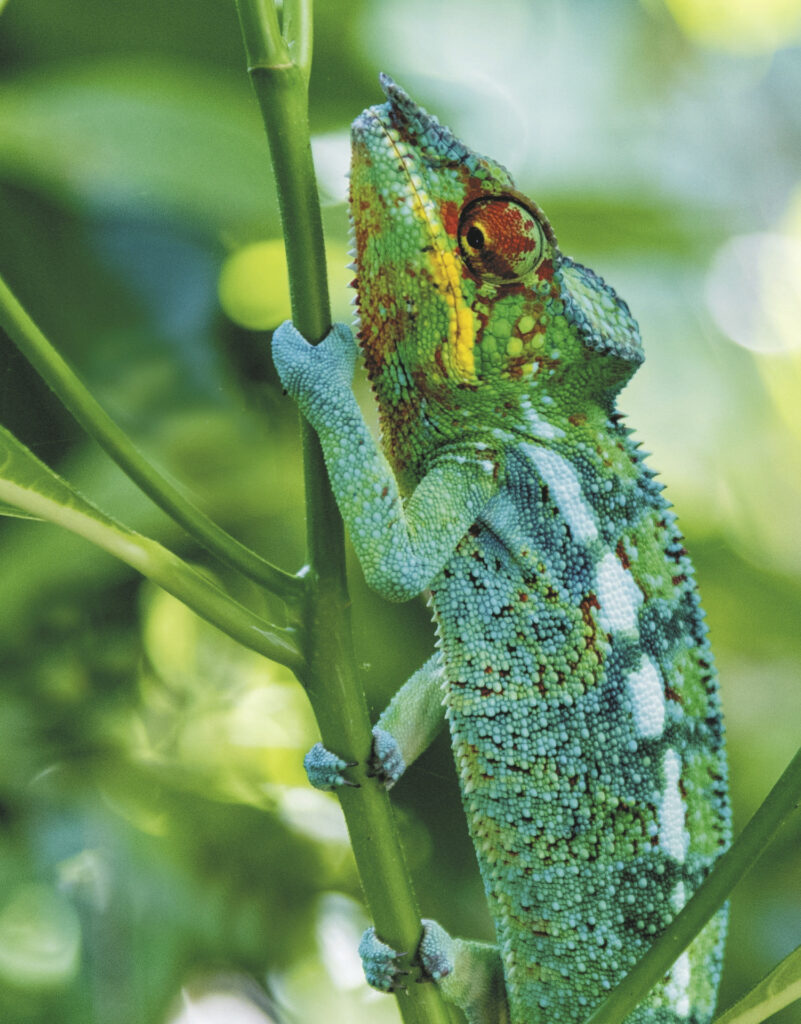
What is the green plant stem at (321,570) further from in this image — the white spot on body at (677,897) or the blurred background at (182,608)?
the blurred background at (182,608)

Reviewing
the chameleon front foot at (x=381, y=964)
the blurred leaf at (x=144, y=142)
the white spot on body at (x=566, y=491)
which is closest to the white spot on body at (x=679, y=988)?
the chameleon front foot at (x=381, y=964)

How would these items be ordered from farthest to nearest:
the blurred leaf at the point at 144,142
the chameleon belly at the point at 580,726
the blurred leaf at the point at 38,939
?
the blurred leaf at the point at 144,142 → the blurred leaf at the point at 38,939 → the chameleon belly at the point at 580,726

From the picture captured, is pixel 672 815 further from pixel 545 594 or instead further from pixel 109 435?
pixel 109 435

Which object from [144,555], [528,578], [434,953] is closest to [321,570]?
[144,555]

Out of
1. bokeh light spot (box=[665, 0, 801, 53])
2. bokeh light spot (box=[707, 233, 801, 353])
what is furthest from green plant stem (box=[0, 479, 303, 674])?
bokeh light spot (box=[665, 0, 801, 53])

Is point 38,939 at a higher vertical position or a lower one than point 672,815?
lower
